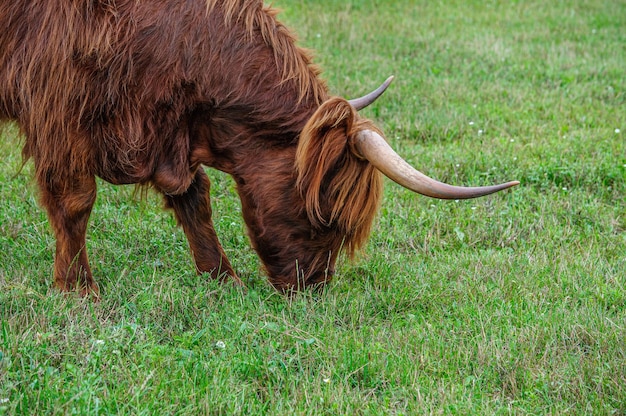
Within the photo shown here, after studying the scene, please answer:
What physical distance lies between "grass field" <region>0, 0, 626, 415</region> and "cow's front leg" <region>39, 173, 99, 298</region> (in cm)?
14

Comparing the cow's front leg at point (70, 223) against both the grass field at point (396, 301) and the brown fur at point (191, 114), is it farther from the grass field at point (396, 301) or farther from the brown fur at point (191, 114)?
the grass field at point (396, 301)

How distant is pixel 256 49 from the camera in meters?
4.32

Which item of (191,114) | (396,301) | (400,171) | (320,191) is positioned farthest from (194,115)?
(396,301)

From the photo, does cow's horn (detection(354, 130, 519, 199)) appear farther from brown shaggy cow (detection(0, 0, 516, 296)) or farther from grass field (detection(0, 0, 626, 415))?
grass field (detection(0, 0, 626, 415))

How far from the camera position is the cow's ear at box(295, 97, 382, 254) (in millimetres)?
4125

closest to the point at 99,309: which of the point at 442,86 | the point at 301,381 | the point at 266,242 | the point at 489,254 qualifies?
the point at 266,242

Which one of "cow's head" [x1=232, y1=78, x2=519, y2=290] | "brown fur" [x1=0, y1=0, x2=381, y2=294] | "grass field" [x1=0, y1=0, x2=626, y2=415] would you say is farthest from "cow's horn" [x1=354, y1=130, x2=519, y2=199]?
"grass field" [x1=0, y1=0, x2=626, y2=415]

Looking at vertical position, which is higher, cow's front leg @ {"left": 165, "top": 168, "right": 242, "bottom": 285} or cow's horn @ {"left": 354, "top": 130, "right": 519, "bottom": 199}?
cow's horn @ {"left": 354, "top": 130, "right": 519, "bottom": 199}

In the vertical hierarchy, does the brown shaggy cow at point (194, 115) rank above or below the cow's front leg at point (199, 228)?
above

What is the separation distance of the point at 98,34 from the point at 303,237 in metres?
1.39

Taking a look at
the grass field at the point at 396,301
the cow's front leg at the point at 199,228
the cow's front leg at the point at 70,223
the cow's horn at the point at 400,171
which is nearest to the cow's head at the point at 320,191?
the cow's horn at the point at 400,171

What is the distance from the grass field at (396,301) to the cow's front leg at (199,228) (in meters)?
0.13

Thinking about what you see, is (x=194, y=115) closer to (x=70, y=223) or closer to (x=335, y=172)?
(x=335, y=172)

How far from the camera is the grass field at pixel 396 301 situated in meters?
3.57
